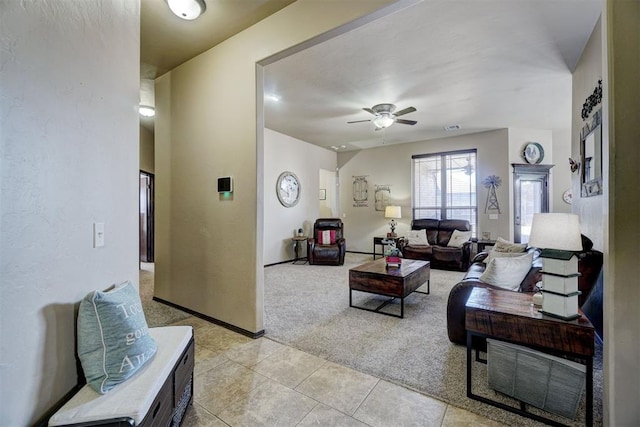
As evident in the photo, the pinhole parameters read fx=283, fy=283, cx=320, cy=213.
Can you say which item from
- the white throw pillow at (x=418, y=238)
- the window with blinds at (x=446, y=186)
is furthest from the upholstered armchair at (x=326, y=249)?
the window with blinds at (x=446, y=186)

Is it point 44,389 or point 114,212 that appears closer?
point 44,389

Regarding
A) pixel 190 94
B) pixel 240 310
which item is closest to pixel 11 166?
pixel 240 310

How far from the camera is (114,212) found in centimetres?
162

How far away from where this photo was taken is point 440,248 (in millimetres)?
5945

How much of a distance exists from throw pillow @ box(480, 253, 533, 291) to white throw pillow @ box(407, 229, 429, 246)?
3.89 m

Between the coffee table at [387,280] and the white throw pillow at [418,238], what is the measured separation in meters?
2.65

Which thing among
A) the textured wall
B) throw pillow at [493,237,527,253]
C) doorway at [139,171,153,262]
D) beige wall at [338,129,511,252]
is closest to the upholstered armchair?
beige wall at [338,129,511,252]

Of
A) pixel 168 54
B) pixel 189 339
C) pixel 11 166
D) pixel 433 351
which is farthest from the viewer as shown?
pixel 168 54

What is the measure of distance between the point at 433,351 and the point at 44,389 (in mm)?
2568

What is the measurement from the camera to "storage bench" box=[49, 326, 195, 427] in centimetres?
112

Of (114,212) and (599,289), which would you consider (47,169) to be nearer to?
(114,212)

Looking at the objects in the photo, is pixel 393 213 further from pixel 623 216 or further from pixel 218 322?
pixel 623 216

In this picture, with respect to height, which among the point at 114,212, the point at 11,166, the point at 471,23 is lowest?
the point at 114,212

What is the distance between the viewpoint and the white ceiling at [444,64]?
2.57m
